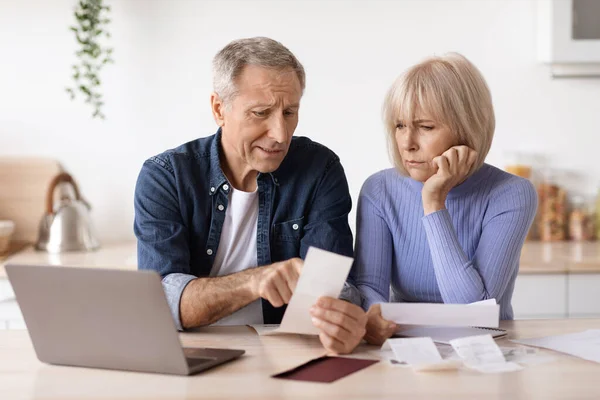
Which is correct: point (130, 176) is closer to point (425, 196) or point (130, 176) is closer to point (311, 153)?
point (311, 153)

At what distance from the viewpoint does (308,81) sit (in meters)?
3.34

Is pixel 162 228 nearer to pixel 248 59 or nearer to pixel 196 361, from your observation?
pixel 248 59

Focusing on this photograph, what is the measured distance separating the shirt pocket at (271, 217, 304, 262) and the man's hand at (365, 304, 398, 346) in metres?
0.45

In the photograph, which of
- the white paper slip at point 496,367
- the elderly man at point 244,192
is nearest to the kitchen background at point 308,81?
the elderly man at point 244,192

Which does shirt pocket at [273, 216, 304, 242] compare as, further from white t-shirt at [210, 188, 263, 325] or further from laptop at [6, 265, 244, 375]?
laptop at [6, 265, 244, 375]

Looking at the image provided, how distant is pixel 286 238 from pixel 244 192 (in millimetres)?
151

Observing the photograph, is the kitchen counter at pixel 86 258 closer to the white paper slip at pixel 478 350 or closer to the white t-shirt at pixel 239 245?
the white t-shirt at pixel 239 245

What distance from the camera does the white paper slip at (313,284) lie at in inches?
59.4

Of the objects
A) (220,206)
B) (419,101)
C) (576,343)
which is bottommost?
(576,343)

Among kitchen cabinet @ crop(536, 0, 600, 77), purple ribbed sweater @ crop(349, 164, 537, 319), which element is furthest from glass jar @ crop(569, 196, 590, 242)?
purple ribbed sweater @ crop(349, 164, 537, 319)

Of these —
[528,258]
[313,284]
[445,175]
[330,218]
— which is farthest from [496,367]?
[528,258]

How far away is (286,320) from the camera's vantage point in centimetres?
163

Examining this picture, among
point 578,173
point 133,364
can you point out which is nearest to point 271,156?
point 133,364

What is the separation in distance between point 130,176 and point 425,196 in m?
1.67
